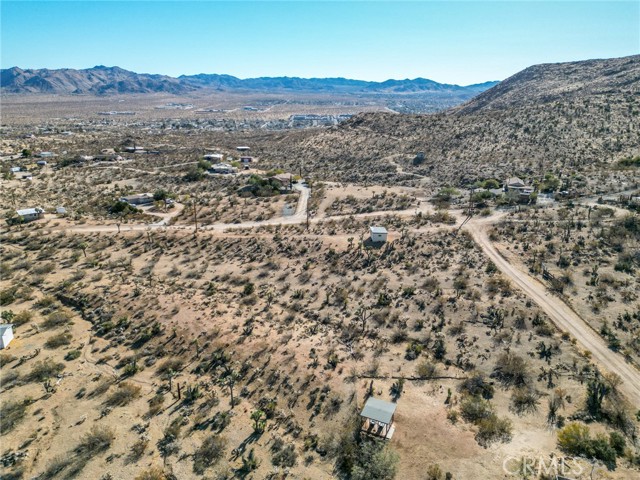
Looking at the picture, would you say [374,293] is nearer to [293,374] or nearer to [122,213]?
[293,374]

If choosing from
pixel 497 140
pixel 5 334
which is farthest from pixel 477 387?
pixel 497 140

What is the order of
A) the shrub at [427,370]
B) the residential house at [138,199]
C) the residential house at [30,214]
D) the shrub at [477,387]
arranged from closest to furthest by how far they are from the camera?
the shrub at [477,387]
the shrub at [427,370]
the residential house at [30,214]
the residential house at [138,199]

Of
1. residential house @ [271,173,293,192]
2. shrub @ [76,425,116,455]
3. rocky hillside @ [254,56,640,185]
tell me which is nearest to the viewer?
shrub @ [76,425,116,455]

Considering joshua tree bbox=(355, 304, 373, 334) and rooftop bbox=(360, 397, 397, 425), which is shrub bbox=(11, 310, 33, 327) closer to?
joshua tree bbox=(355, 304, 373, 334)

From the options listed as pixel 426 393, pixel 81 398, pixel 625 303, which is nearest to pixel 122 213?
pixel 81 398

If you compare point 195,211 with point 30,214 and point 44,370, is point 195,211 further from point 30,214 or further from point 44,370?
point 44,370

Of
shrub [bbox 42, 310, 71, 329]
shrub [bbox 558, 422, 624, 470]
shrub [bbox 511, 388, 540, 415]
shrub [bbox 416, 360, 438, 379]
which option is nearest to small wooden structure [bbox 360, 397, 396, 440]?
shrub [bbox 416, 360, 438, 379]

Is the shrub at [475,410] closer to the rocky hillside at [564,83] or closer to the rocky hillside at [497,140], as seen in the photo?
the rocky hillside at [497,140]

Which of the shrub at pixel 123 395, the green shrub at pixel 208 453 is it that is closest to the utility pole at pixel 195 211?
the shrub at pixel 123 395
